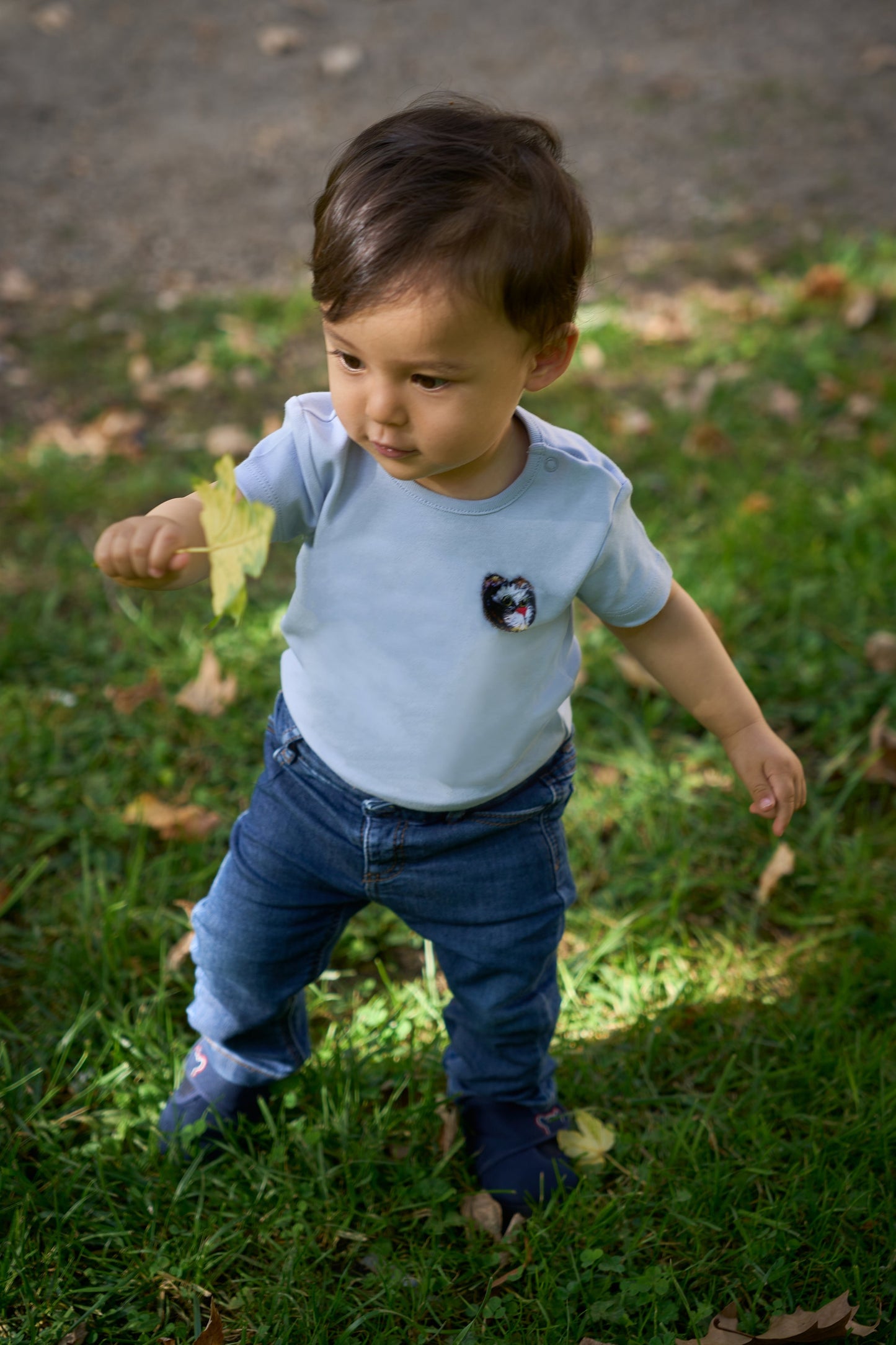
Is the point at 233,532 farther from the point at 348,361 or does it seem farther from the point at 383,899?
the point at 383,899

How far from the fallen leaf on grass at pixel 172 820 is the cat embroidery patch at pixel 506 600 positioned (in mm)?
1079

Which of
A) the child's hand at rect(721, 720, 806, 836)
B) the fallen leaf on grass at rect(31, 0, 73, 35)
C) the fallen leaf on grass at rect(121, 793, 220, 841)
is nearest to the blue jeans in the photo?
the child's hand at rect(721, 720, 806, 836)

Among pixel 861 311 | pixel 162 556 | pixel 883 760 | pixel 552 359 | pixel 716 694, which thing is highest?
pixel 552 359

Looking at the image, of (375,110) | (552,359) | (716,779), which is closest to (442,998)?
(716,779)

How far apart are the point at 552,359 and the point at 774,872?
4.03 feet

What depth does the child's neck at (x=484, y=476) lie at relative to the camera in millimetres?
1452

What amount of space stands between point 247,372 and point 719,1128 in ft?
9.58

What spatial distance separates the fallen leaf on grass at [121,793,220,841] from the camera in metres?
2.30

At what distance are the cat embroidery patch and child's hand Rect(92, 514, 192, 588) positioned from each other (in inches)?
14.8

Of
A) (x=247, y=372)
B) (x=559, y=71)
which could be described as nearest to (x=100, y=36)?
(x=559, y=71)

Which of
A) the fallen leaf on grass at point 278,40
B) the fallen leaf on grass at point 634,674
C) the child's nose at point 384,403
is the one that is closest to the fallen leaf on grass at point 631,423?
the fallen leaf on grass at point 634,674

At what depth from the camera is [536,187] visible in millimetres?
1275

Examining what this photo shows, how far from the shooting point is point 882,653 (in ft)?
8.89

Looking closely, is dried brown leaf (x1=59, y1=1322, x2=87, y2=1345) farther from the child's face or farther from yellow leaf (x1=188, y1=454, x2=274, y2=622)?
the child's face
